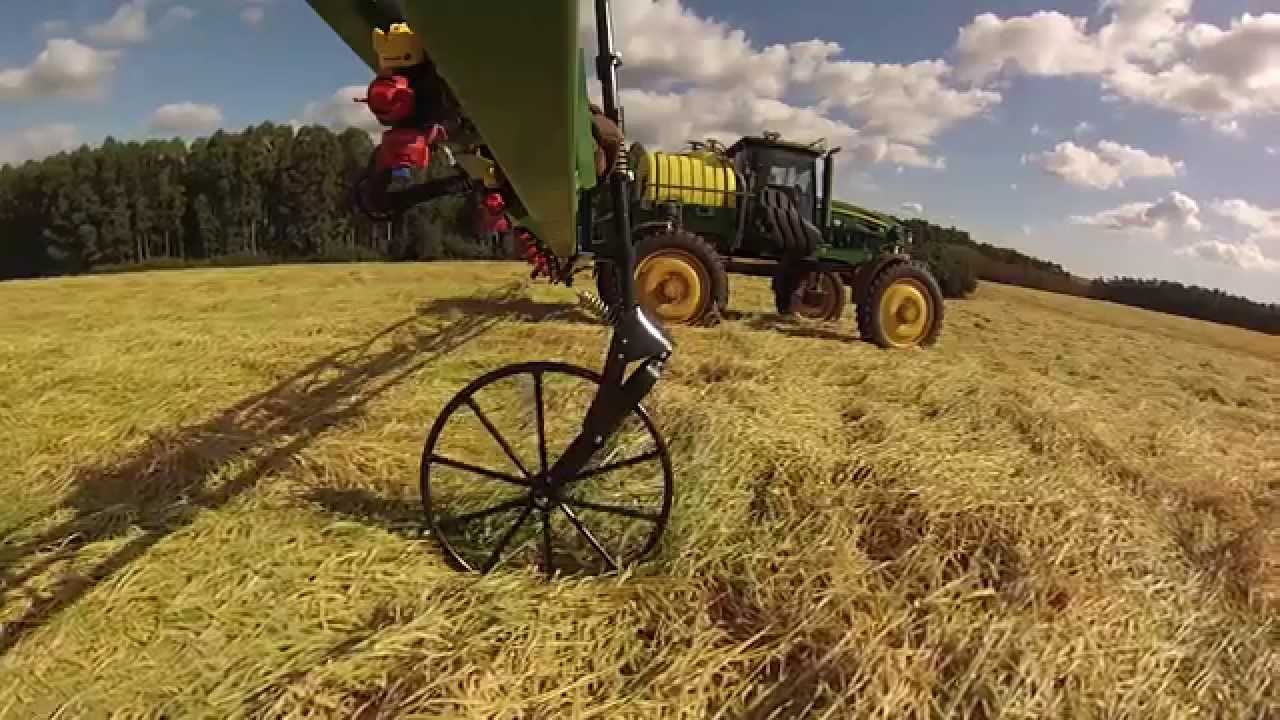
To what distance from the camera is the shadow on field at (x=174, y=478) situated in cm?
336

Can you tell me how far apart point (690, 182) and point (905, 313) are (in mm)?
3218

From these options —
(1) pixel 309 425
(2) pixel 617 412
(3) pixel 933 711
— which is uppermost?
(2) pixel 617 412

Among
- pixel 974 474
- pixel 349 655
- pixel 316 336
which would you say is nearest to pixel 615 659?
pixel 349 655

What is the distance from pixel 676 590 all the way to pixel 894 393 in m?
3.46

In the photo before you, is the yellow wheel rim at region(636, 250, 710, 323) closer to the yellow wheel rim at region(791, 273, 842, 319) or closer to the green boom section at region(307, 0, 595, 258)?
the yellow wheel rim at region(791, 273, 842, 319)

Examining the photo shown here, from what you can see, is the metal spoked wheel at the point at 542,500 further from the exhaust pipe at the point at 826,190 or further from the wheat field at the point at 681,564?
the exhaust pipe at the point at 826,190

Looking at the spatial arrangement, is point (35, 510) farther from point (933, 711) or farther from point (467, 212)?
point (933, 711)

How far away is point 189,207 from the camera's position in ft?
227

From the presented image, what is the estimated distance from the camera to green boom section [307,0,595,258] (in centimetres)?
108

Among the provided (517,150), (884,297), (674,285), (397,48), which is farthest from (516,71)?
(884,297)

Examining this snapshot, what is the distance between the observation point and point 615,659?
2887 millimetres

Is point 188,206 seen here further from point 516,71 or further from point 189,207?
point 516,71

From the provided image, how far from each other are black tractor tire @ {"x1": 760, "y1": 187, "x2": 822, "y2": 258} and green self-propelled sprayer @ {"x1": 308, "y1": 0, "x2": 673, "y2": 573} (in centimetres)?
711

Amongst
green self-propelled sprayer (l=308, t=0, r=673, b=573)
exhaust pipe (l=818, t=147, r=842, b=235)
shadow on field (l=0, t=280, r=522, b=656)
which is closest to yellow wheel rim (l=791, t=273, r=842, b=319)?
exhaust pipe (l=818, t=147, r=842, b=235)
